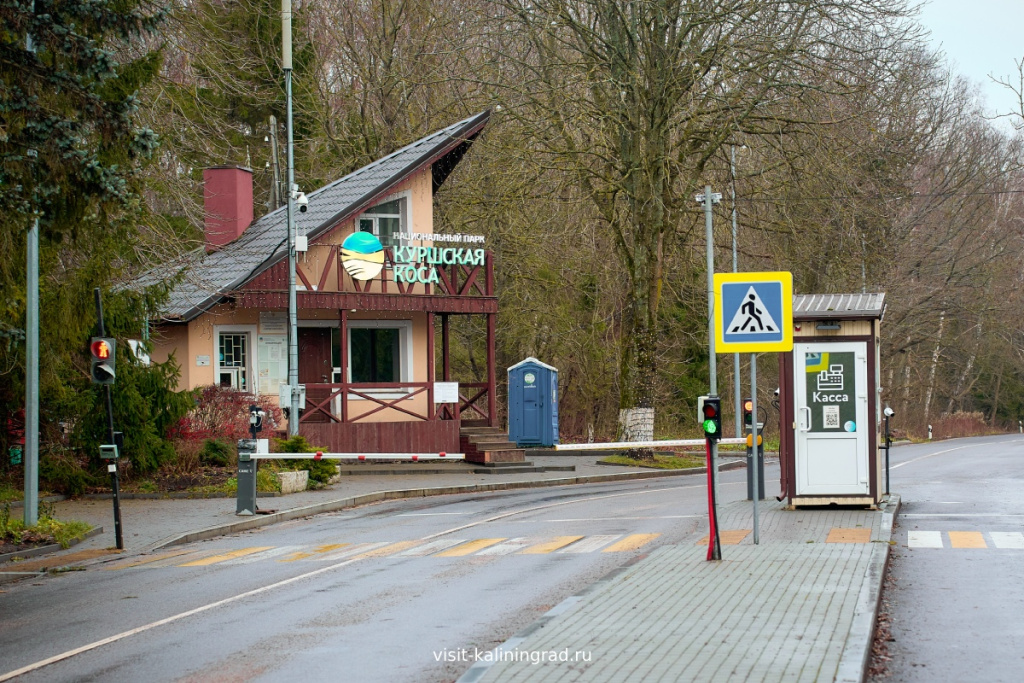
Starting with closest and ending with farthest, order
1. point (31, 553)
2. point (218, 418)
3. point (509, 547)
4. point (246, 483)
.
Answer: point (509, 547) → point (31, 553) → point (246, 483) → point (218, 418)

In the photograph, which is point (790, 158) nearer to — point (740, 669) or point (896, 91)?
point (896, 91)

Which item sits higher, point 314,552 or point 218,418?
point 218,418

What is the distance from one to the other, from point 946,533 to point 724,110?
1699 cm

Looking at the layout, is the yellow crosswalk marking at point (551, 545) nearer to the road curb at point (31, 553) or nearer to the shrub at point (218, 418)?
the road curb at point (31, 553)

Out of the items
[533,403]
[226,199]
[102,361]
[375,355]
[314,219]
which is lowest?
[533,403]

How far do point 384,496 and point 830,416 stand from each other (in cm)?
996

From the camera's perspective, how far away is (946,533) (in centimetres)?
1519

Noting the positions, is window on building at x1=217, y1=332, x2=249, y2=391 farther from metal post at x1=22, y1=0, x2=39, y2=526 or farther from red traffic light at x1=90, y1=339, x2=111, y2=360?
red traffic light at x1=90, y1=339, x2=111, y2=360

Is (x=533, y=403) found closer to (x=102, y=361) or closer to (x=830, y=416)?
(x=830, y=416)

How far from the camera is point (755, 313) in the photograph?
12961 mm

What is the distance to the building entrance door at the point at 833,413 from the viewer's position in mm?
16641

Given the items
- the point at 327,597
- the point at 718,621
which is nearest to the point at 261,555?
the point at 327,597

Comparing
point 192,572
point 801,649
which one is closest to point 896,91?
point 192,572

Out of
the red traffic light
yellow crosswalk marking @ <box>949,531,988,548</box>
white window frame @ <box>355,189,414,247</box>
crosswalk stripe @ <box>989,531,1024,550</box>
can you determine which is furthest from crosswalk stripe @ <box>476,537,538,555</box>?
white window frame @ <box>355,189,414,247</box>
